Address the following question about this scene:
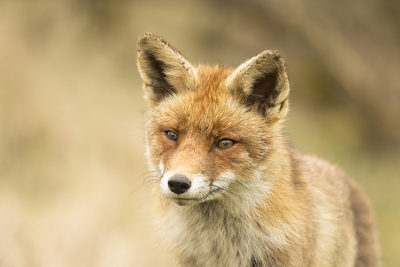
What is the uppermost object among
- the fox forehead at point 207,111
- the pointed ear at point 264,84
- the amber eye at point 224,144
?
the pointed ear at point 264,84

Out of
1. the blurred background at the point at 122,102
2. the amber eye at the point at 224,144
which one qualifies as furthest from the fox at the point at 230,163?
the blurred background at the point at 122,102

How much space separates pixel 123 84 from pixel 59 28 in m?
1.71

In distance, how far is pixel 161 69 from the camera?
5.29 m

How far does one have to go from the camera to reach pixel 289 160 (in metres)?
5.16

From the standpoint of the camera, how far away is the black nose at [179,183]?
423cm

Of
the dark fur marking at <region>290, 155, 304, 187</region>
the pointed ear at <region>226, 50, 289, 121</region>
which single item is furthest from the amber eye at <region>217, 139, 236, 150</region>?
the dark fur marking at <region>290, 155, 304, 187</region>

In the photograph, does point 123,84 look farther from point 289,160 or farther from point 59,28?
point 289,160

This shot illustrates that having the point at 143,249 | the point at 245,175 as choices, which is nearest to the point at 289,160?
the point at 245,175

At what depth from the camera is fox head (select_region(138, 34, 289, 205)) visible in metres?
4.45

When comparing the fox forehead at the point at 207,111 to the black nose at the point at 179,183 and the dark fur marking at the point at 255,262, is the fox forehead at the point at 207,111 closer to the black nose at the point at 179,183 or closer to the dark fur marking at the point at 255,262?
the black nose at the point at 179,183

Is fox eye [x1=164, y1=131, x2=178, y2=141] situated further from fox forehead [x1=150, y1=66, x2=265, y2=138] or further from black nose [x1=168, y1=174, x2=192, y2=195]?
black nose [x1=168, y1=174, x2=192, y2=195]

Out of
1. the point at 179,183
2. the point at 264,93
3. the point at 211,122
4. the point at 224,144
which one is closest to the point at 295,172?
the point at 264,93

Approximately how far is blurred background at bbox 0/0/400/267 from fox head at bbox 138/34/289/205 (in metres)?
3.63

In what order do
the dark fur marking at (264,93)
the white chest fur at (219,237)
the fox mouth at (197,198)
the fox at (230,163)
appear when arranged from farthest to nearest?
the dark fur marking at (264,93), the white chest fur at (219,237), the fox at (230,163), the fox mouth at (197,198)
